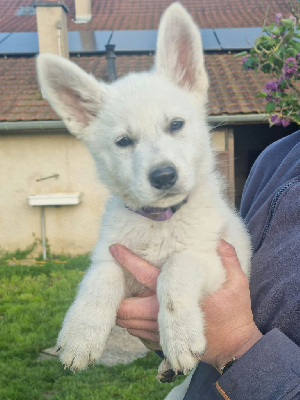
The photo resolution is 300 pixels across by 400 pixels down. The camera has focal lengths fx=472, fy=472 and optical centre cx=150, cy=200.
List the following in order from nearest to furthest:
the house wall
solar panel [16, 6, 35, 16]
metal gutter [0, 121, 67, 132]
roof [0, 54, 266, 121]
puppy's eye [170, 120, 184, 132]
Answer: puppy's eye [170, 120, 184, 132]
metal gutter [0, 121, 67, 132]
roof [0, 54, 266, 121]
the house wall
solar panel [16, 6, 35, 16]

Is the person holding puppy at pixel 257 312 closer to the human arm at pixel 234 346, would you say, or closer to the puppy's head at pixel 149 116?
the human arm at pixel 234 346

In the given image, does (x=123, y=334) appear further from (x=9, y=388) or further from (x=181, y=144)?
(x=181, y=144)

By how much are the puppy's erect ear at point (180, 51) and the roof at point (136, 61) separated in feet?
15.4

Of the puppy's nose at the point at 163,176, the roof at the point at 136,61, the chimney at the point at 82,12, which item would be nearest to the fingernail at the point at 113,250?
the puppy's nose at the point at 163,176

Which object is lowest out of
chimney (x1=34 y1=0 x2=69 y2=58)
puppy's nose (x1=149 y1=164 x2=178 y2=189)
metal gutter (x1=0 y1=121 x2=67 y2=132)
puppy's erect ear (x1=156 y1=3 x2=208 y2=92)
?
metal gutter (x1=0 y1=121 x2=67 y2=132)

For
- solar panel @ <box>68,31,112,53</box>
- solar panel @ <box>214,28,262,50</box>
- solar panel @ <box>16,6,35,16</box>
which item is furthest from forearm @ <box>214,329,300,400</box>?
solar panel @ <box>16,6,35,16</box>

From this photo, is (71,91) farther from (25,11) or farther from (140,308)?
(25,11)

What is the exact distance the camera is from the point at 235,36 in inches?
423

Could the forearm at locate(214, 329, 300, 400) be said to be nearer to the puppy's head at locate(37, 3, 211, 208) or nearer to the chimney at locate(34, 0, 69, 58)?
the puppy's head at locate(37, 3, 211, 208)

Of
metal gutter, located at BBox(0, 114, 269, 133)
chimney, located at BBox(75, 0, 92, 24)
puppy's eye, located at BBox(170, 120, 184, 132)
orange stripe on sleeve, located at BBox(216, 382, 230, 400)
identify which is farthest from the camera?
chimney, located at BBox(75, 0, 92, 24)

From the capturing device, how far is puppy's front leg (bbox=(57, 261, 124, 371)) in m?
1.78

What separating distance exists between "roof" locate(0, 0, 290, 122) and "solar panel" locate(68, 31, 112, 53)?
0.18 m

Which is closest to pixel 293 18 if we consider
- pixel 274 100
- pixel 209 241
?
pixel 274 100

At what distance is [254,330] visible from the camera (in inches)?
71.9
